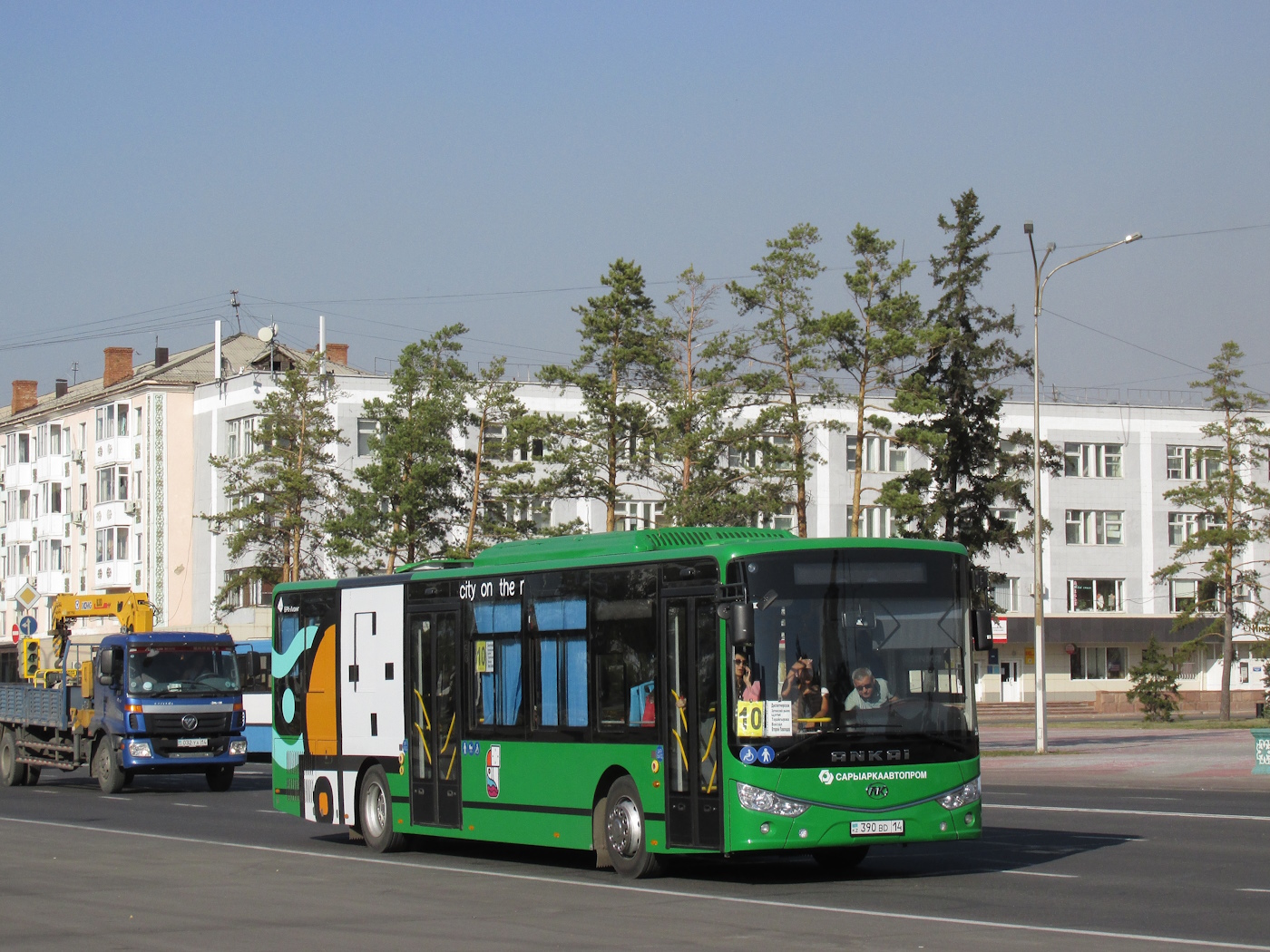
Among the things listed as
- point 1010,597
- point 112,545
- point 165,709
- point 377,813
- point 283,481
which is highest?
point 283,481

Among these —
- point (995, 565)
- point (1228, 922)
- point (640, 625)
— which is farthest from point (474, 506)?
point (1228, 922)

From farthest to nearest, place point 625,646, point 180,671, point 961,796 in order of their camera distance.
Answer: point 180,671 < point 625,646 < point 961,796

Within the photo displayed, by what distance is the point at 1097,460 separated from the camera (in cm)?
8619

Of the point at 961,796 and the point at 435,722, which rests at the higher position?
the point at 435,722

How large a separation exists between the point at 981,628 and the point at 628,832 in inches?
138

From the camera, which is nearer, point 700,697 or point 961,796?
point 700,697

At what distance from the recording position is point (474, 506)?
5834cm

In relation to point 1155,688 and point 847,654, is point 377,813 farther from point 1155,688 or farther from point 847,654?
point 1155,688

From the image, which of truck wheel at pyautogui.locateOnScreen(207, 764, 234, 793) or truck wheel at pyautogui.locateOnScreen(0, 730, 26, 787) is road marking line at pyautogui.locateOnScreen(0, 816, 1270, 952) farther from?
truck wheel at pyautogui.locateOnScreen(0, 730, 26, 787)

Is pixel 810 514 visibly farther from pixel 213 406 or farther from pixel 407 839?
pixel 407 839

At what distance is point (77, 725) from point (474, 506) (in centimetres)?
2754

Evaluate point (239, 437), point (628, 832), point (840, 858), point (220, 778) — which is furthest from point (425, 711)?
point (239, 437)

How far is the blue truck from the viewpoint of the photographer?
30172 millimetres

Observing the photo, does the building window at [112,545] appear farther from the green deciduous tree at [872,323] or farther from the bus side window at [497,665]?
the bus side window at [497,665]
